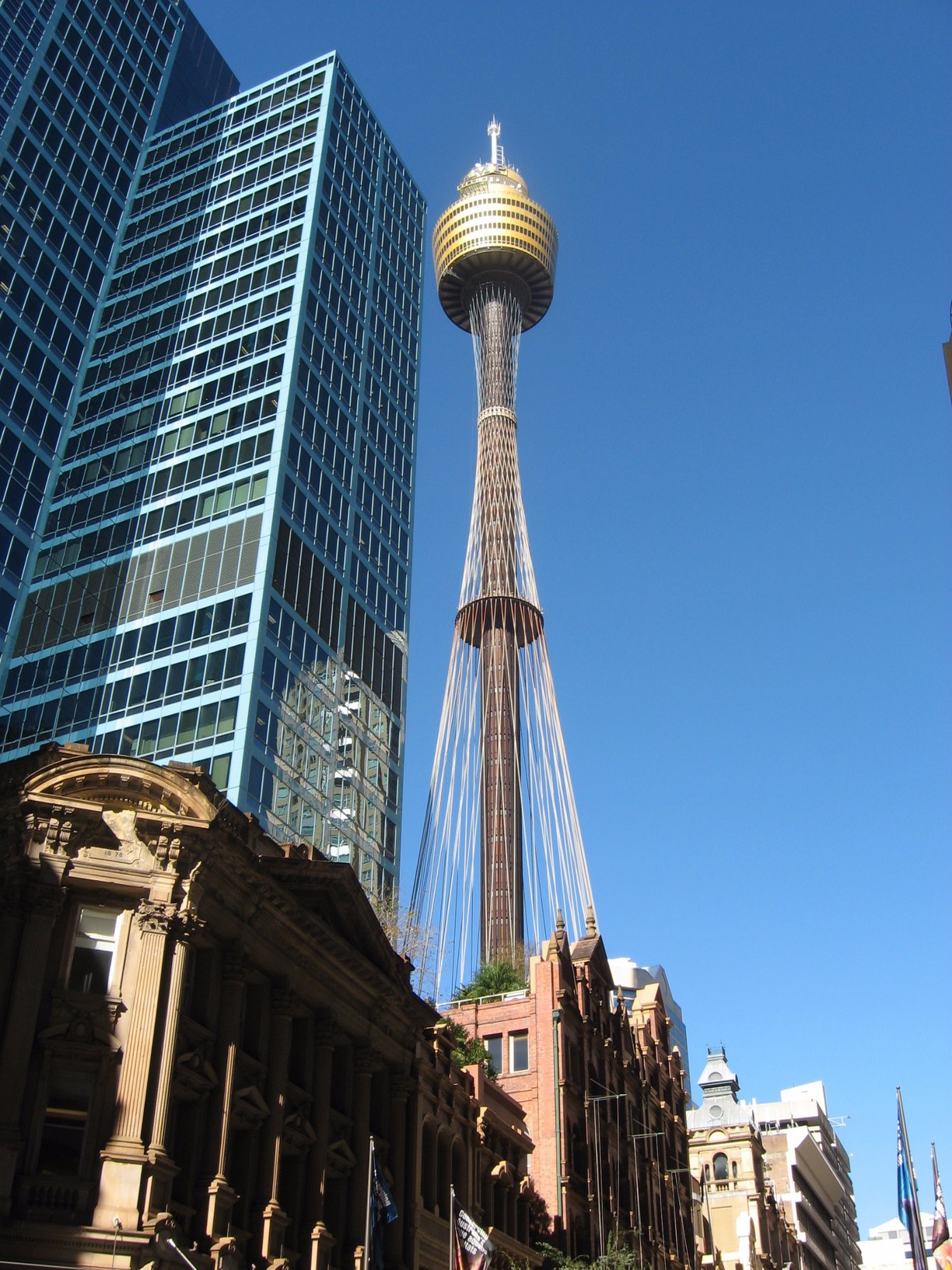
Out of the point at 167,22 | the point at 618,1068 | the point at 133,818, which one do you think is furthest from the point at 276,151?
the point at 133,818

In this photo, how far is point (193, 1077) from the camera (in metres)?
36.1

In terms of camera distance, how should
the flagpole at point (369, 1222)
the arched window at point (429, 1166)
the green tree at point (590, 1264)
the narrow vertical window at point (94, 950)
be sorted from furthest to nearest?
the green tree at point (590, 1264), the arched window at point (429, 1166), the flagpole at point (369, 1222), the narrow vertical window at point (94, 950)

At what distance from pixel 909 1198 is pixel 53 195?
78841 millimetres

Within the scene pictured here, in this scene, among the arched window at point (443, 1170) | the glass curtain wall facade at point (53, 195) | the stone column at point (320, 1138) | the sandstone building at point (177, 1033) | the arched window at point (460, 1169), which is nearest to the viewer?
the sandstone building at point (177, 1033)

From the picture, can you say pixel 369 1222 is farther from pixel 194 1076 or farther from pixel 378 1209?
pixel 194 1076

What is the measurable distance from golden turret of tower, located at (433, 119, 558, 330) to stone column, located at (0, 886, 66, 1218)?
389 feet

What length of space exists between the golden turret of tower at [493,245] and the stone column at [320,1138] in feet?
368

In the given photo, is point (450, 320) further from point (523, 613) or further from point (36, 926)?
point (36, 926)

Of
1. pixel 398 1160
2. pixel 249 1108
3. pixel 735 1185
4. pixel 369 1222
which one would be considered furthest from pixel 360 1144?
pixel 735 1185

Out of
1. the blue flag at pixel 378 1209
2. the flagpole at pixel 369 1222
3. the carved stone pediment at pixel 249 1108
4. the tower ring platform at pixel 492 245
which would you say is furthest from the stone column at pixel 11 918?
the tower ring platform at pixel 492 245

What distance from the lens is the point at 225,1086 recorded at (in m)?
37.2

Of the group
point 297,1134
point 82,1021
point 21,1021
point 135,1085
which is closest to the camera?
point 21,1021

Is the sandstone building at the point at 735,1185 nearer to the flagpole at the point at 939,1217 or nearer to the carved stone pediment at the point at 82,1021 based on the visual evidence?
the flagpole at the point at 939,1217

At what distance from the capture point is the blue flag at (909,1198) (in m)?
52.9
